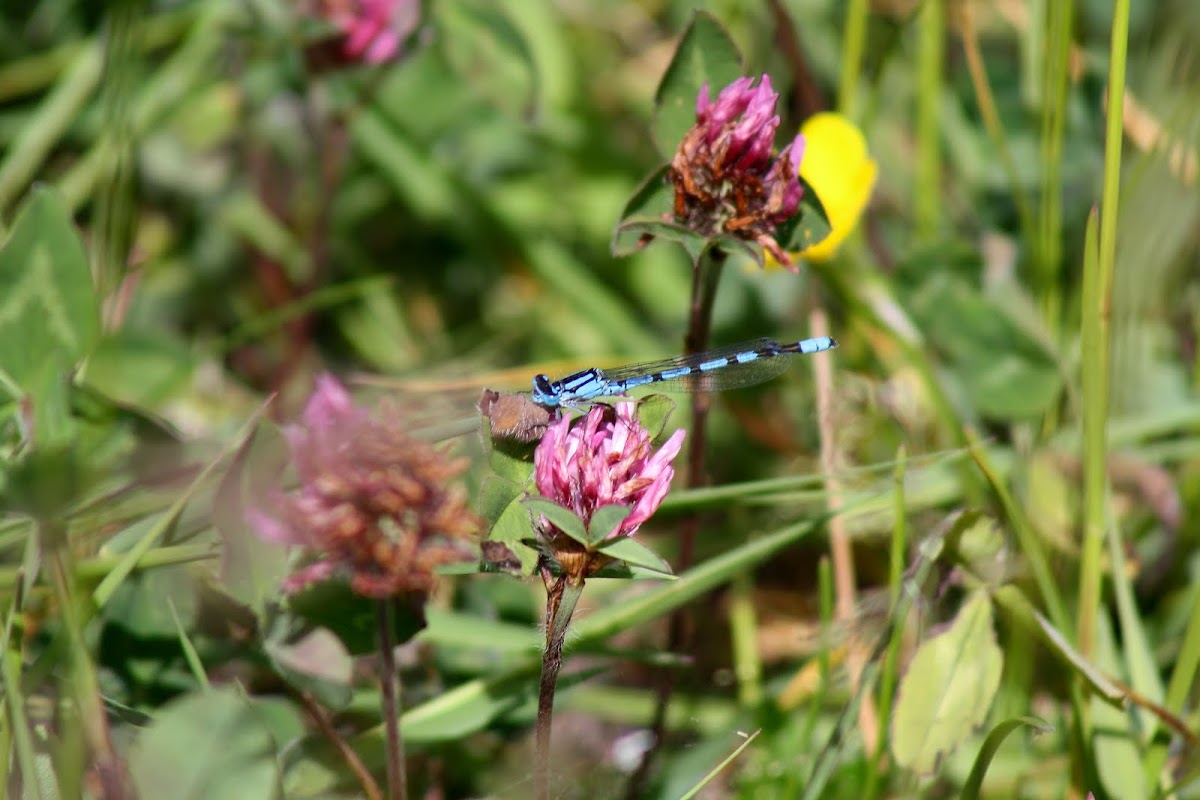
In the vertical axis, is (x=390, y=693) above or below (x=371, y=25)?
below

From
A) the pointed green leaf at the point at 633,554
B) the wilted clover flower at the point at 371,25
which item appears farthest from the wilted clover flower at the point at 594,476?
the wilted clover flower at the point at 371,25

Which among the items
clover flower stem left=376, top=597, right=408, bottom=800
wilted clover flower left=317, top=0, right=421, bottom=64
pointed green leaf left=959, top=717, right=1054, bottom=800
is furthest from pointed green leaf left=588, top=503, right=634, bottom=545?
wilted clover flower left=317, top=0, right=421, bottom=64

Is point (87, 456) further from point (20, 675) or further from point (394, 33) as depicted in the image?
point (394, 33)

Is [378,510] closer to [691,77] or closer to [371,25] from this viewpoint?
[691,77]

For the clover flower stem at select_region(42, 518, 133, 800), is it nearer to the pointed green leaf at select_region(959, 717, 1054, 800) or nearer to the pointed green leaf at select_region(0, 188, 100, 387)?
the pointed green leaf at select_region(0, 188, 100, 387)

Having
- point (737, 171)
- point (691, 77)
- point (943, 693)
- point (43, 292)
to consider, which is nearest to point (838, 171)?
point (691, 77)

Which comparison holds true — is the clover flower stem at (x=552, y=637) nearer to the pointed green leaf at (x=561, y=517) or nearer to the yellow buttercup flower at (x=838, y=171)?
the pointed green leaf at (x=561, y=517)

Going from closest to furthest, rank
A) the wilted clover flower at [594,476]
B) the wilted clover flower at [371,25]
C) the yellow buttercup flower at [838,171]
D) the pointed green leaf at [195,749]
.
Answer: the pointed green leaf at [195,749]
the wilted clover flower at [594,476]
the yellow buttercup flower at [838,171]
the wilted clover flower at [371,25]

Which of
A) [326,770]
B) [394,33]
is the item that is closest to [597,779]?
[326,770]
